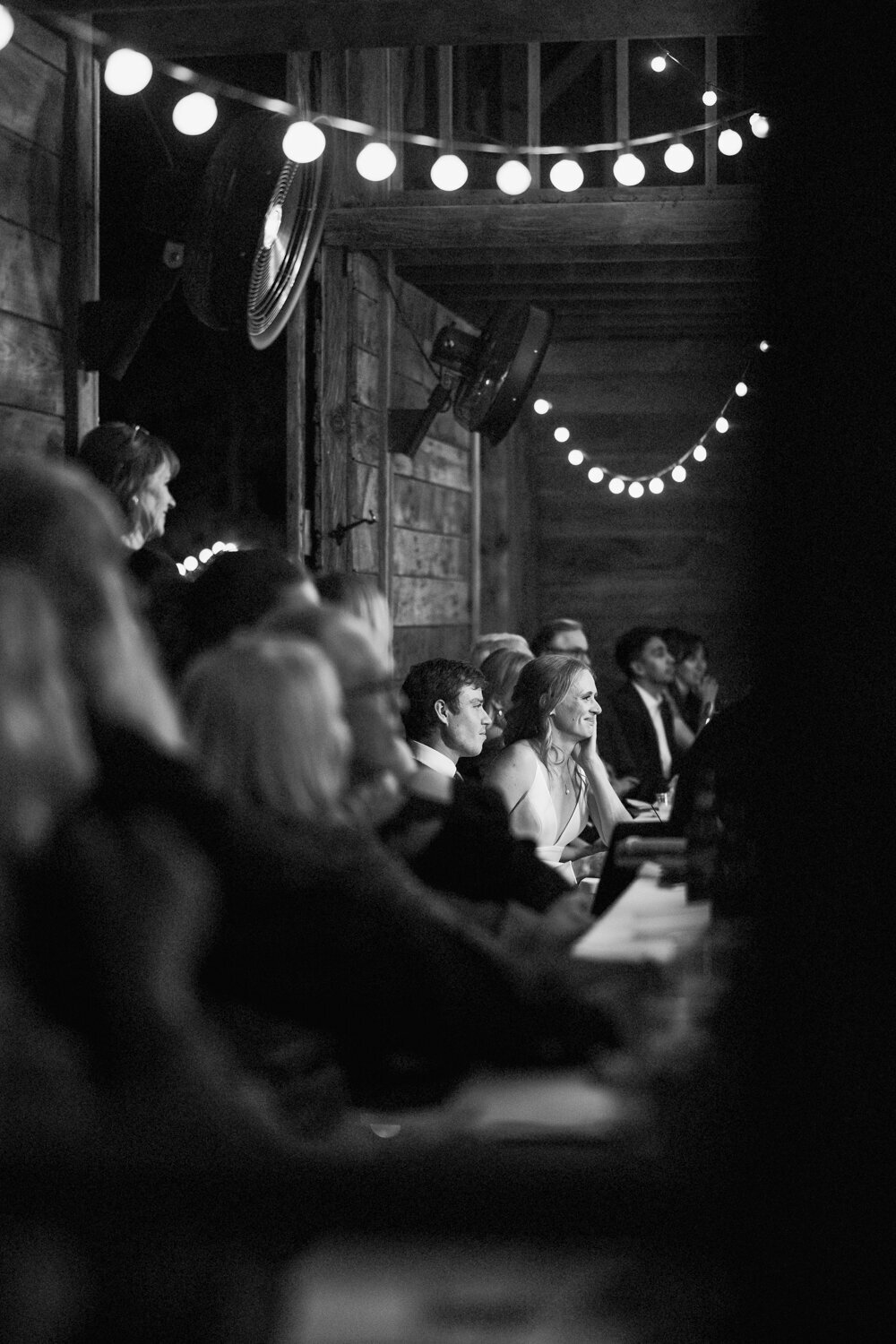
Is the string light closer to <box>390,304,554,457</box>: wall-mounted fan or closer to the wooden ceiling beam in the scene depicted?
<box>390,304,554,457</box>: wall-mounted fan

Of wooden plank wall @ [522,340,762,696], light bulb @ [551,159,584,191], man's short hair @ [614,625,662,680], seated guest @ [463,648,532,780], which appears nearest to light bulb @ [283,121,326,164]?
seated guest @ [463,648,532,780]

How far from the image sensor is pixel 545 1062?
1614mm

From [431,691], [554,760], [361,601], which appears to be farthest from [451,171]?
[361,601]

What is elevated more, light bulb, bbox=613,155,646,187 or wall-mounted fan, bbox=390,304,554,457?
light bulb, bbox=613,155,646,187

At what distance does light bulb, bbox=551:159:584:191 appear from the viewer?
5.80 meters

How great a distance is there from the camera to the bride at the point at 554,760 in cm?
408

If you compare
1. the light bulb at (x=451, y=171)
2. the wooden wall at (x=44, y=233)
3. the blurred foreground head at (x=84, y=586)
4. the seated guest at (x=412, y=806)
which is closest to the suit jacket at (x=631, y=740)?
the light bulb at (x=451, y=171)

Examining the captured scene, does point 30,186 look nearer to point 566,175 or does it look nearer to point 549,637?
point 566,175

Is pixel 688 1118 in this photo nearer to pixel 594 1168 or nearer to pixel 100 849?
pixel 594 1168

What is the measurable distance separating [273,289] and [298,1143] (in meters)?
3.49

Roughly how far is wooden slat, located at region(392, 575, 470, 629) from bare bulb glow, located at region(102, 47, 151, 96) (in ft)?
11.3

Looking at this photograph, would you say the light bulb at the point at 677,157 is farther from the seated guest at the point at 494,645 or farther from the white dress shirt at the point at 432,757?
the white dress shirt at the point at 432,757

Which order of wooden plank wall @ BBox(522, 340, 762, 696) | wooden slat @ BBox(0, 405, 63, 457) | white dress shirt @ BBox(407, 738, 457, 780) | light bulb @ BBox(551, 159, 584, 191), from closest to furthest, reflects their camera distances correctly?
white dress shirt @ BBox(407, 738, 457, 780), wooden slat @ BBox(0, 405, 63, 457), light bulb @ BBox(551, 159, 584, 191), wooden plank wall @ BBox(522, 340, 762, 696)

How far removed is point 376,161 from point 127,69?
1.34 metres
